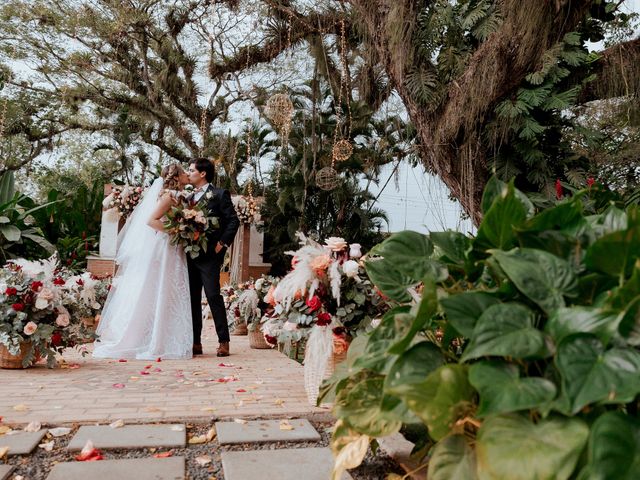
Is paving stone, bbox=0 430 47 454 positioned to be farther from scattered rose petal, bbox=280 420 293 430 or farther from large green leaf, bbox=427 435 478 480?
large green leaf, bbox=427 435 478 480

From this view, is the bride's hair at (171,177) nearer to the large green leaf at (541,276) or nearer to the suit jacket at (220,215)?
the suit jacket at (220,215)

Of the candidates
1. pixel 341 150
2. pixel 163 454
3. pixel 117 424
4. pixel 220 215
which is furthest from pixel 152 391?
pixel 341 150

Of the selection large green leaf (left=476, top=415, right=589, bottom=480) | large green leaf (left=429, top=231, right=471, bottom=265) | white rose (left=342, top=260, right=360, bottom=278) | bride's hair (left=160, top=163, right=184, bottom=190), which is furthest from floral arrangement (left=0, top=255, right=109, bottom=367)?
large green leaf (left=476, top=415, right=589, bottom=480)

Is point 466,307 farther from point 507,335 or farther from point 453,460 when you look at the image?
point 453,460

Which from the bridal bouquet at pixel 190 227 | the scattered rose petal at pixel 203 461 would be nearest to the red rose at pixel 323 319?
the scattered rose petal at pixel 203 461

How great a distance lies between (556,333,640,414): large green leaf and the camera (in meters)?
0.74

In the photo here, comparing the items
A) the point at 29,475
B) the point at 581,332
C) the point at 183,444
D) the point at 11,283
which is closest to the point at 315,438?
the point at 183,444

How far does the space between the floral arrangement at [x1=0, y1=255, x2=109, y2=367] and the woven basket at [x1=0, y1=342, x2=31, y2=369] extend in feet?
0.08

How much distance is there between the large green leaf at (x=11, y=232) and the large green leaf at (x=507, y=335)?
22.7 feet

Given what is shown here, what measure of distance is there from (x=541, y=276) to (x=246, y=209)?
29.1ft

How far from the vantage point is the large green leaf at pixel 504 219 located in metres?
1.00

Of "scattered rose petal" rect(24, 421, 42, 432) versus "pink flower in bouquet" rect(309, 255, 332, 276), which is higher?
"pink flower in bouquet" rect(309, 255, 332, 276)

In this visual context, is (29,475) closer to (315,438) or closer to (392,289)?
(315,438)

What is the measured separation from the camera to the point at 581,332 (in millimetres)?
805
